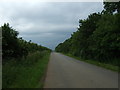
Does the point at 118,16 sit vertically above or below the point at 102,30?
above

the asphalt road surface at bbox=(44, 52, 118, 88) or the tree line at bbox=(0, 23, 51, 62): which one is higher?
the tree line at bbox=(0, 23, 51, 62)

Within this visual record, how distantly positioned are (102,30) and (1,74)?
13.1 metres

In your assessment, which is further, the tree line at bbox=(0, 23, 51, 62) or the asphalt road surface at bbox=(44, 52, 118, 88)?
the tree line at bbox=(0, 23, 51, 62)

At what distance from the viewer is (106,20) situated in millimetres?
19219

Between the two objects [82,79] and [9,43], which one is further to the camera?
[9,43]

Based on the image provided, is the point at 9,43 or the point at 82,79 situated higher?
the point at 9,43

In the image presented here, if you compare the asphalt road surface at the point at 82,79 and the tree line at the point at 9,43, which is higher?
the tree line at the point at 9,43

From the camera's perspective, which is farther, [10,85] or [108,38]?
[108,38]

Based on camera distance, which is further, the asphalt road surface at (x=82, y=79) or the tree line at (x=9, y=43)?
the tree line at (x=9, y=43)

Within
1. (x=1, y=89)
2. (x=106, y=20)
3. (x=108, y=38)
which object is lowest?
(x=1, y=89)

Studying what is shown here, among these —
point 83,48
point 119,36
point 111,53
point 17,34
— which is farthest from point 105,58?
point 17,34

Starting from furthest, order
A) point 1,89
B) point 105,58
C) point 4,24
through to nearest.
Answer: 1. point 105,58
2. point 4,24
3. point 1,89

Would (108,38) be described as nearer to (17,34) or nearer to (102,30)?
(102,30)

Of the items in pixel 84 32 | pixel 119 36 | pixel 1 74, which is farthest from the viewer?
pixel 84 32
